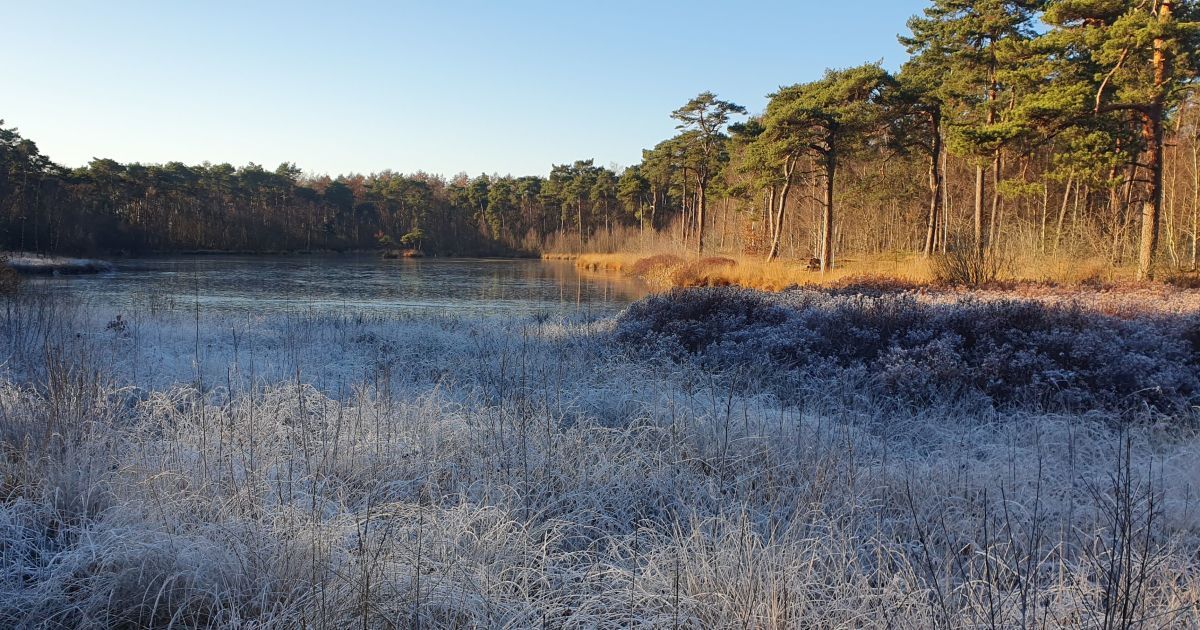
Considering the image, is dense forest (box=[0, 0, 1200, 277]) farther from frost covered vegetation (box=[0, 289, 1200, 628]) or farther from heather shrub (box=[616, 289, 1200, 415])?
frost covered vegetation (box=[0, 289, 1200, 628])

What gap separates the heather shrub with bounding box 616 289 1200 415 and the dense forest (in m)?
7.57

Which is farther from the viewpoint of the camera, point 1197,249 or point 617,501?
point 1197,249

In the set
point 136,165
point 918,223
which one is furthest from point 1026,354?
point 136,165

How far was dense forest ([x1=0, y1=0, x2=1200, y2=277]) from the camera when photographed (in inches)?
565

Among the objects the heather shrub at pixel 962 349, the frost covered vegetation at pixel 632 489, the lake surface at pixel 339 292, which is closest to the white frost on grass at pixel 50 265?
the lake surface at pixel 339 292

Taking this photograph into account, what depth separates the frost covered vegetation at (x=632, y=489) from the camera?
224 cm

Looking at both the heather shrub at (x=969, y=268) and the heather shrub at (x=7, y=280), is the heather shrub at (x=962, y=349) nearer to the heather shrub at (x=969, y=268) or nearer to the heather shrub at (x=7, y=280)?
the heather shrub at (x=969, y=268)

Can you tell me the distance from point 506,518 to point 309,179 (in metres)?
84.7

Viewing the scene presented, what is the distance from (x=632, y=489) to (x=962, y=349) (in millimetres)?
4729

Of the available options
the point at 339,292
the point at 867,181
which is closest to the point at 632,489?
the point at 339,292

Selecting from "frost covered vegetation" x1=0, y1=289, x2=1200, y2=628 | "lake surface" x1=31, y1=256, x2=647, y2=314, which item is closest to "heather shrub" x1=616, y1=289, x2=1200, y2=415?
"frost covered vegetation" x1=0, y1=289, x2=1200, y2=628

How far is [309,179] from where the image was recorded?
7831 cm

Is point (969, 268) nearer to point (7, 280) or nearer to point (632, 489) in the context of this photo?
point (632, 489)

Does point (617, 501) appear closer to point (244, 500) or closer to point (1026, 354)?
point (244, 500)
